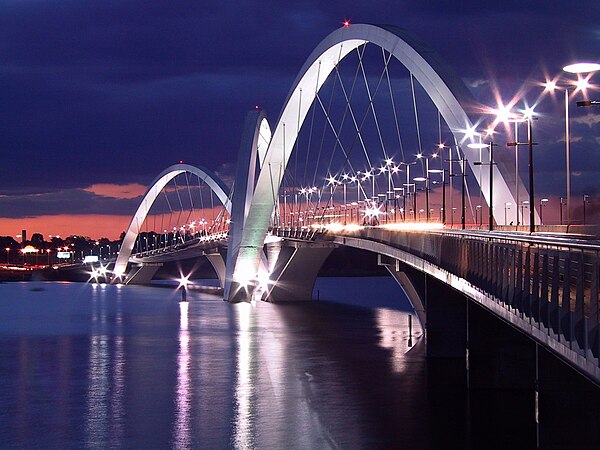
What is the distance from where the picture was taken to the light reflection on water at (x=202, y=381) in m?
31.1

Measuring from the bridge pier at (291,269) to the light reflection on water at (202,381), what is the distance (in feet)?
33.1

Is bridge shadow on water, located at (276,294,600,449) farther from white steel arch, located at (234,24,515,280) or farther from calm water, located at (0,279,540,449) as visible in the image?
white steel arch, located at (234,24,515,280)

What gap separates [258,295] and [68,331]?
30.6 m

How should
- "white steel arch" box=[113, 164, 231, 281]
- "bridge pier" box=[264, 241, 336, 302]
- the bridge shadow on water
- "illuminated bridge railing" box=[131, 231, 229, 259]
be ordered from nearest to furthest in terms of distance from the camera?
1. the bridge shadow on water
2. "bridge pier" box=[264, 241, 336, 302]
3. "illuminated bridge railing" box=[131, 231, 229, 259]
4. "white steel arch" box=[113, 164, 231, 281]

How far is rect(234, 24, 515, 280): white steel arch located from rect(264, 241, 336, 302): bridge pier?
11.1 ft

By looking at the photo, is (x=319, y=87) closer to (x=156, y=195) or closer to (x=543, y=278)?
(x=543, y=278)

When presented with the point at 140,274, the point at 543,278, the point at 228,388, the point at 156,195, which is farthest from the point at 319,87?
the point at 140,274

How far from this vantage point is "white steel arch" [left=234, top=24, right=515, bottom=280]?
147ft

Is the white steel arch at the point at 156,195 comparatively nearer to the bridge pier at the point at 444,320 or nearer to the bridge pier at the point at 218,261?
the bridge pier at the point at 218,261

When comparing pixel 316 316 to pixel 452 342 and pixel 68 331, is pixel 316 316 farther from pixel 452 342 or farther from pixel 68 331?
pixel 452 342

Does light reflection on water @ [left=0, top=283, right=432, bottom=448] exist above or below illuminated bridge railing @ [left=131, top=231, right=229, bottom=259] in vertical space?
below

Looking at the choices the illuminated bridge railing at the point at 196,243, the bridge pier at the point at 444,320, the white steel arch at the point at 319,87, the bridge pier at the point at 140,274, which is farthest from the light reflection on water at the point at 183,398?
the bridge pier at the point at 140,274

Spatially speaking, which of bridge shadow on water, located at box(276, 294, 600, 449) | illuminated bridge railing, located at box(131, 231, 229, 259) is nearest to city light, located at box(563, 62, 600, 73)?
bridge shadow on water, located at box(276, 294, 600, 449)

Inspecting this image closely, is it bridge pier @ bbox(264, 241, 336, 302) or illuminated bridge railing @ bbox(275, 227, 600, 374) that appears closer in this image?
illuminated bridge railing @ bbox(275, 227, 600, 374)
